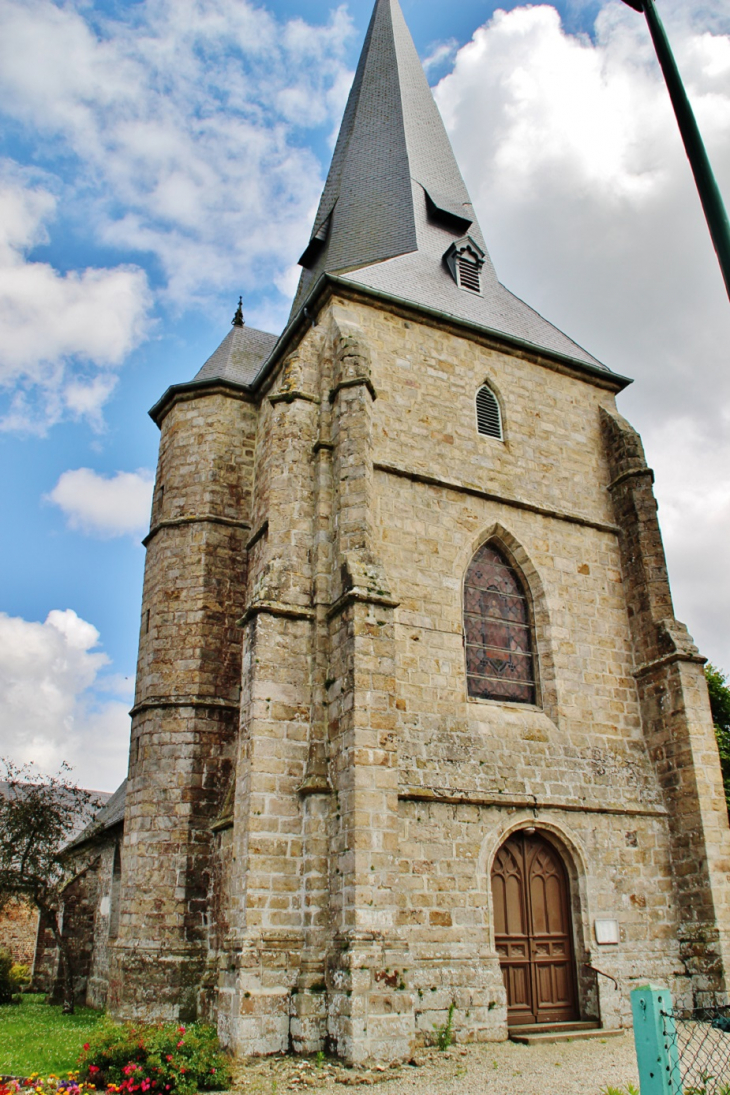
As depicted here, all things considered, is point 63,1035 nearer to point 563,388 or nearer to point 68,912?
point 68,912

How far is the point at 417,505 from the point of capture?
1148 cm

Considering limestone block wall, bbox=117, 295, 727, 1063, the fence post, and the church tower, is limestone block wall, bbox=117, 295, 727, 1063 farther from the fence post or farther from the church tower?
the fence post

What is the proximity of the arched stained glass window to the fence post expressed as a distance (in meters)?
6.40

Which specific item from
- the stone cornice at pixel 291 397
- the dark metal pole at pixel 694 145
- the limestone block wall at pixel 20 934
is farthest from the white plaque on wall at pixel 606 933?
the limestone block wall at pixel 20 934

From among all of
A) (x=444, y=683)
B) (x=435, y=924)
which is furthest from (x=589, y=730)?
(x=435, y=924)

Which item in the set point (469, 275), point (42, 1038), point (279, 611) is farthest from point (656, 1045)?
point (469, 275)

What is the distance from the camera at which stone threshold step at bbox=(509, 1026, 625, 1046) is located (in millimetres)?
8898

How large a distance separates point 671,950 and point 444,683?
15.0ft

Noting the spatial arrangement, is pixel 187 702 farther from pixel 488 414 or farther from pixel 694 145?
pixel 694 145

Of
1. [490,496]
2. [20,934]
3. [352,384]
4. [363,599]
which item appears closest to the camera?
[363,599]

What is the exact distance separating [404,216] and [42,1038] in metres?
15.0

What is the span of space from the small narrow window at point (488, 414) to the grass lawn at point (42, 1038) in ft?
32.3

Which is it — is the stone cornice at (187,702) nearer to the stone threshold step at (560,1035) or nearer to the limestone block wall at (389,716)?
the limestone block wall at (389,716)

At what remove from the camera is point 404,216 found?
15977 millimetres
